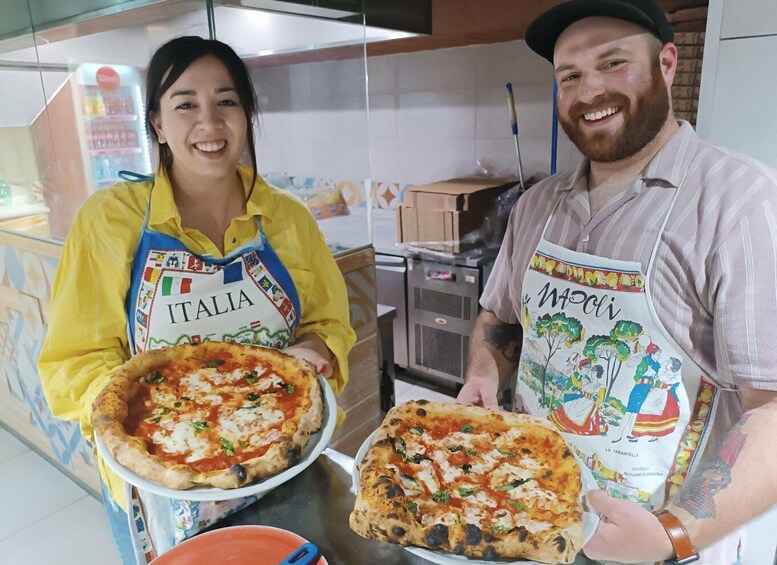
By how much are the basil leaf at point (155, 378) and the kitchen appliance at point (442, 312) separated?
6.80 ft

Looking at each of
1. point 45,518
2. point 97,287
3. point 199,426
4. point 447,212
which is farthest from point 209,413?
point 447,212

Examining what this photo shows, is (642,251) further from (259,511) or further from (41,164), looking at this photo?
(41,164)

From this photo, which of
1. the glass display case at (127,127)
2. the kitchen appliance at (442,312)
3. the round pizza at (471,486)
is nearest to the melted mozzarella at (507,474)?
the round pizza at (471,486)

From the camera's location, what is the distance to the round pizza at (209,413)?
1.02 meters

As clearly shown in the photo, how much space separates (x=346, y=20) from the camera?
210cm

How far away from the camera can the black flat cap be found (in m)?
1.10

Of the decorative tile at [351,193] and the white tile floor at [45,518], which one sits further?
the white tile floor at [45,518]

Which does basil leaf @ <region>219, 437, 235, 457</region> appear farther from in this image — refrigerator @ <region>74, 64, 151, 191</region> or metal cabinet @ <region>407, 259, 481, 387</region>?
metal cabinet @ <region>407, 259, 481, 387</region>

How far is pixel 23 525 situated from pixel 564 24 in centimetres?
271

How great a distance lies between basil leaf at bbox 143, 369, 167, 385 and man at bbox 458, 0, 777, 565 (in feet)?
2.67

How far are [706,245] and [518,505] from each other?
0.58 metres

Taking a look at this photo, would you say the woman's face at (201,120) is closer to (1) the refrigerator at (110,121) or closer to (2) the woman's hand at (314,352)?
(1) the refrigerator at (110,121)

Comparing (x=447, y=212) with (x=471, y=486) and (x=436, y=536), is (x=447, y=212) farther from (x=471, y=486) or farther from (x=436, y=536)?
(x=436, y=536)

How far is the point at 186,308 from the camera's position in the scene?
1.32m
